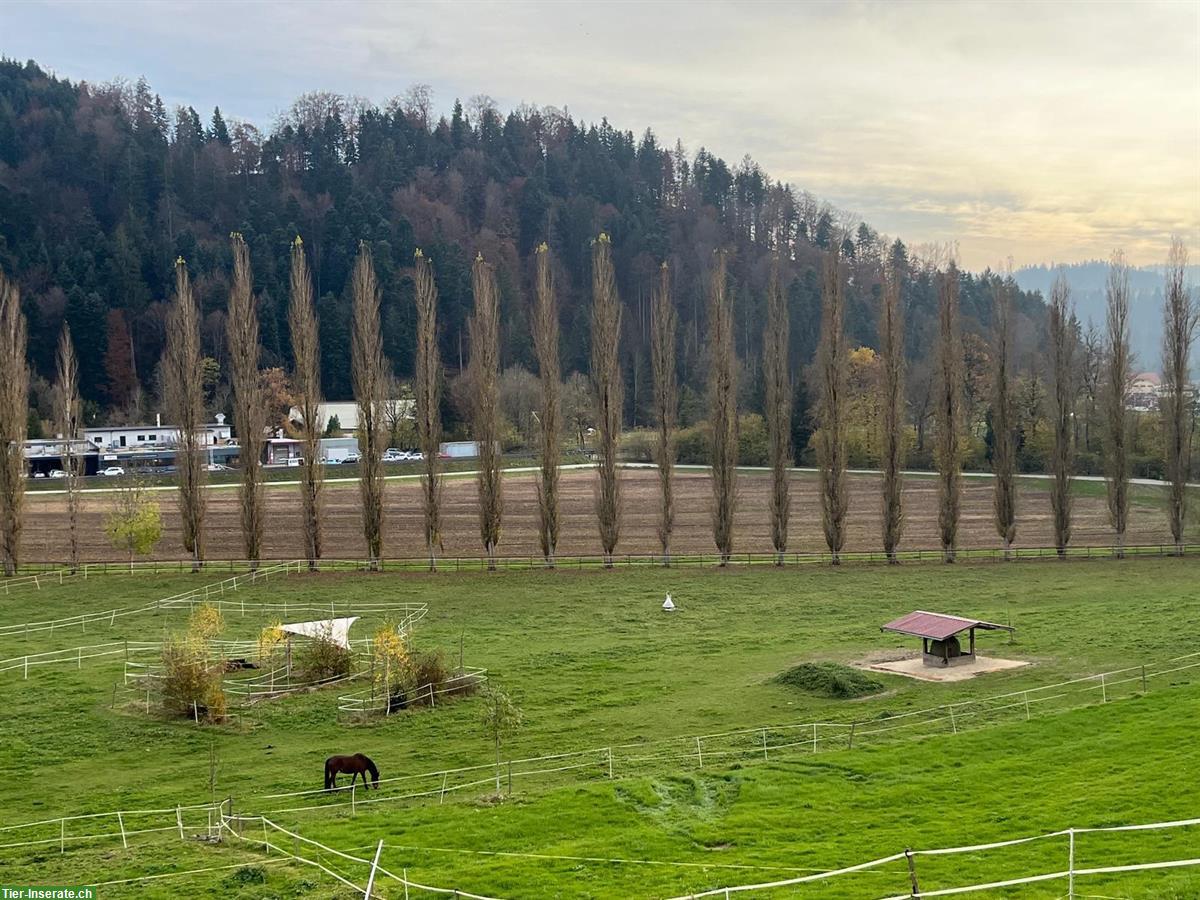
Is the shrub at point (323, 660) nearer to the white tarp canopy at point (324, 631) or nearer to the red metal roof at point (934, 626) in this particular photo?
the white tarp canopy at point (324, 631)

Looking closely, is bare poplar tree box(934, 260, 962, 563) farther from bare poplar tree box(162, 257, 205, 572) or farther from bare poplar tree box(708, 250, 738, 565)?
bare poplar tree box(162, 257, 205, 572)

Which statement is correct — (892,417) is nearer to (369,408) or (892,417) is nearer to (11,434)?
(369,408)

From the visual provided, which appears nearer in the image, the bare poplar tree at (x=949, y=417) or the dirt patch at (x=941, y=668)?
the dirt patch at (x=941, y=668)

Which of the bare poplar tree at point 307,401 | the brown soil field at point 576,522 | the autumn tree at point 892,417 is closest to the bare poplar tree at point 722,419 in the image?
the brown soil field at point 576,522

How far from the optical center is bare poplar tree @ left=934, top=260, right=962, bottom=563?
190 ft

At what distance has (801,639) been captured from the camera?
1544 inches

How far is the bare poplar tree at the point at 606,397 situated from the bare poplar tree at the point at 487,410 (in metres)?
5.11

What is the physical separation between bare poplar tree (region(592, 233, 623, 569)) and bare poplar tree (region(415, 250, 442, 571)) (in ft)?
26.3

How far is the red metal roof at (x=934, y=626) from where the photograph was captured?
3325 cm

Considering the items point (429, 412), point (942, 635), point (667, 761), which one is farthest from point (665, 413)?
point (667, 761)

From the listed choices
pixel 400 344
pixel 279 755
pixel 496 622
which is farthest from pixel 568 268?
pixel 279 755

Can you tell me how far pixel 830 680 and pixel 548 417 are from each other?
2937 cm

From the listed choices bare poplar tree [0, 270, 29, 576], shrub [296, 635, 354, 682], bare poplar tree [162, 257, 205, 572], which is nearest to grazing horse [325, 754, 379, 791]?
shrub [296, 635, 354, 682]

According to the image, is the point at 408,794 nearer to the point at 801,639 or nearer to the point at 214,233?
the point at 801,639
